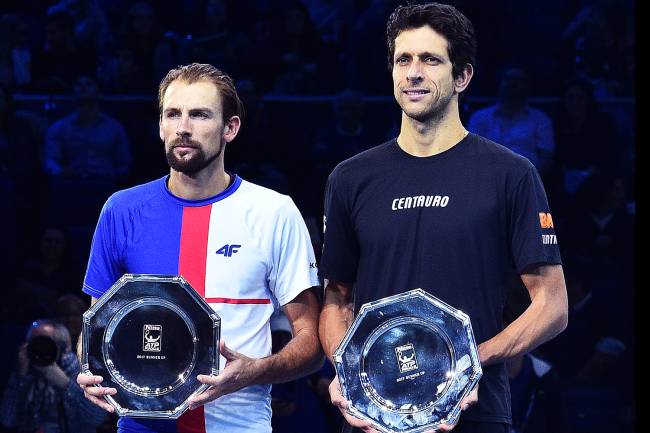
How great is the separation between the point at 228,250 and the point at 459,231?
2.22ft

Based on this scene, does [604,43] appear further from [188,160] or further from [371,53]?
[188,160]

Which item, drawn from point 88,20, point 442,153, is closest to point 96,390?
point 442,153

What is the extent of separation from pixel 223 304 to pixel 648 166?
4191 millimetres

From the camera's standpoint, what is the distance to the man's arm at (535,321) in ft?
9.50

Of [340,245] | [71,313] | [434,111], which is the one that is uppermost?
[434,111]

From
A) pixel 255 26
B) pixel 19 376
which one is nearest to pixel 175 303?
pixel 19 376

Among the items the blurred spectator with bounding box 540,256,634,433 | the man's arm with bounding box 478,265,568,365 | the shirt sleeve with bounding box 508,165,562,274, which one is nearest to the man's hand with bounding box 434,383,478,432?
the man's arm with bounding box 478,265,568,365

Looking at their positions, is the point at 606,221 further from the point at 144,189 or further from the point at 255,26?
the point at 144,189

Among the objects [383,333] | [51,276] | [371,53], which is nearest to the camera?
[383,333]

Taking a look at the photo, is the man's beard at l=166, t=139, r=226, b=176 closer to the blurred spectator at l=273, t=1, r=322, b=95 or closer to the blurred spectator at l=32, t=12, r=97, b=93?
the blurred spectator at l=273, t=1, r=322, b=95

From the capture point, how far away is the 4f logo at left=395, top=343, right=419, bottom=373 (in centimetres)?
292

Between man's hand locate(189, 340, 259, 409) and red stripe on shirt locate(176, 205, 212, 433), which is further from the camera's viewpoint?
red stripe on shirt locate(176, 205, 212, 433)

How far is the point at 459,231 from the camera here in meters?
2.99

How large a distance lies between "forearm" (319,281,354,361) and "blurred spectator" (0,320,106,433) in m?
2.50
